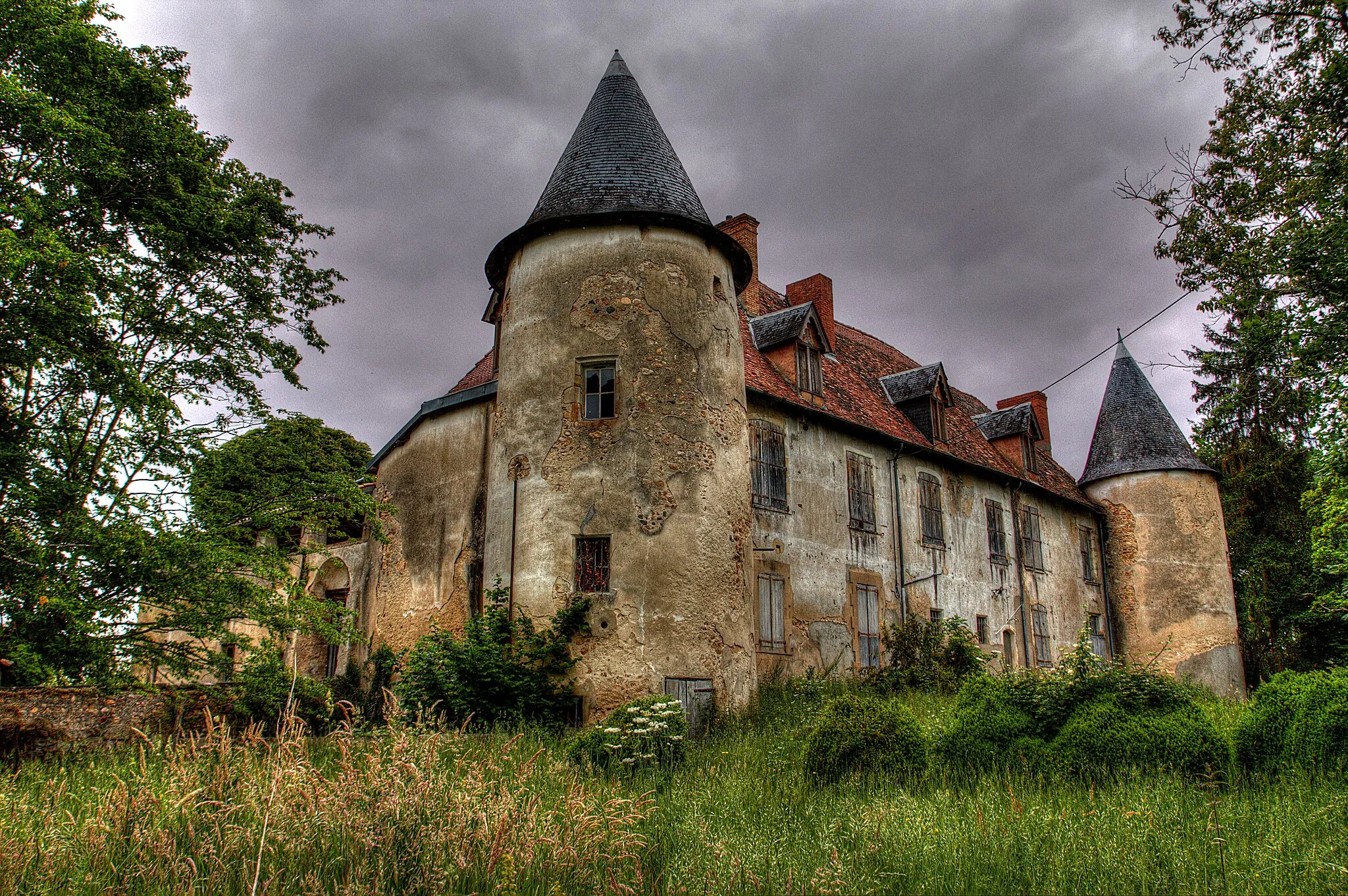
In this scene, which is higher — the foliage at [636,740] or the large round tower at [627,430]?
the large round tower at [627,430]

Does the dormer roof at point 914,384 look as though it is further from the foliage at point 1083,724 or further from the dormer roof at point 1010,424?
the foliage at point 1083,724

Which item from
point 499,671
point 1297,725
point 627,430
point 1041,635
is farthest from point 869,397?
point 1297,725

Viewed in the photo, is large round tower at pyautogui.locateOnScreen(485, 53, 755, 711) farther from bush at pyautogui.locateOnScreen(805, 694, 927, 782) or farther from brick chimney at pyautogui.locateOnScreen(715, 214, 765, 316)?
brick chimney at pyautogui.locateOnScreen(715, 214, 765, 316)

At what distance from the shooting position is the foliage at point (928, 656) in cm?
1594

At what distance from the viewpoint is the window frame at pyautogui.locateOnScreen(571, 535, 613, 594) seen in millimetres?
12891

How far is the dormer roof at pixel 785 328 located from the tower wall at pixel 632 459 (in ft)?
10.4

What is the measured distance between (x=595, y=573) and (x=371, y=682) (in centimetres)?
524

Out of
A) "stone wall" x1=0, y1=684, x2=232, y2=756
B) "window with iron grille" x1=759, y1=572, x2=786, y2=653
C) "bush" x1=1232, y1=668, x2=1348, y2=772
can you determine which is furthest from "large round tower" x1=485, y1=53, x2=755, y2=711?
"bush" x1=1232, y1=668, x2=1348, y2=772

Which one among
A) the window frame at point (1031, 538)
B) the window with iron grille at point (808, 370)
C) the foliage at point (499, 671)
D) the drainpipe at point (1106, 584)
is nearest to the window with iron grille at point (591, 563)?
the foliage at point (499, 671)

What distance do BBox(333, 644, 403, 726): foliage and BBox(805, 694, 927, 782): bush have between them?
7783mm

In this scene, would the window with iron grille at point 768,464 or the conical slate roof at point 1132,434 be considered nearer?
the window with iron grille at point 768,464

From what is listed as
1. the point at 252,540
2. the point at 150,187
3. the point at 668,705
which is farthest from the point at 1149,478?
the point at 150,187

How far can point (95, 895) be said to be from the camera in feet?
15.5

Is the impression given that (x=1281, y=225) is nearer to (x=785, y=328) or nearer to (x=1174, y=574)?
(x=785, y=328)
